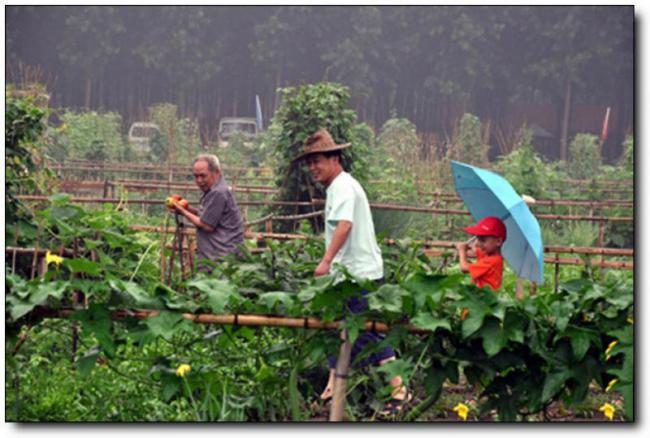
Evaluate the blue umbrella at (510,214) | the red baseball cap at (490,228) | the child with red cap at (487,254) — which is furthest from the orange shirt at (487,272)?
the blue umbrella at (510,214)

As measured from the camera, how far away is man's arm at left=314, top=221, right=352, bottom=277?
16.5 ft

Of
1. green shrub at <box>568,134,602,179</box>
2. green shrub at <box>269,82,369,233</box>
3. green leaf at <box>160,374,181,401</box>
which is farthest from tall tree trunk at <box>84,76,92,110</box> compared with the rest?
green leaf at <box>160,374,181,401</box>

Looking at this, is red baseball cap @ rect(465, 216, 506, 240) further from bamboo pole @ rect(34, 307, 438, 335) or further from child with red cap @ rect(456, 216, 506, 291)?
bamboo pole @ rect(34, 307, 438, 335)

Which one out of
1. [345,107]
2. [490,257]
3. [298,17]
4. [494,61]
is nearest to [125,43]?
[298,17]

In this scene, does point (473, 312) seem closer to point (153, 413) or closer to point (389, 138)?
point (153, 413)

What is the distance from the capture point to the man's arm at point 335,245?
5.04 m

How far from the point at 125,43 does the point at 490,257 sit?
33948mm

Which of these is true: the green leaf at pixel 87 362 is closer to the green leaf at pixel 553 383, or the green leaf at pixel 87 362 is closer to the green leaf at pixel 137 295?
the green leaf at pixel 137 295

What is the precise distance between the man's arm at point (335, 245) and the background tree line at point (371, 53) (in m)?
30.7

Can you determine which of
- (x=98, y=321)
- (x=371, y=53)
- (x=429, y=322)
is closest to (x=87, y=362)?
(x=98, y=321)

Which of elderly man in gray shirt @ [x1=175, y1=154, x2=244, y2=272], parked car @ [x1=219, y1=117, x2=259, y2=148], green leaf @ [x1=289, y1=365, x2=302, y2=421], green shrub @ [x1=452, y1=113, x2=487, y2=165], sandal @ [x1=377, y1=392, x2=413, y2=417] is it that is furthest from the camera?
parked car @ [x1=219, y1=117, x2=259, y2=148]

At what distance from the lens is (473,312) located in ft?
13.8

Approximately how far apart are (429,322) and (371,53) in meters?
33.3

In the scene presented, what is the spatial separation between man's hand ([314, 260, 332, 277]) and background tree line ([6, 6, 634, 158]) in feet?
101
